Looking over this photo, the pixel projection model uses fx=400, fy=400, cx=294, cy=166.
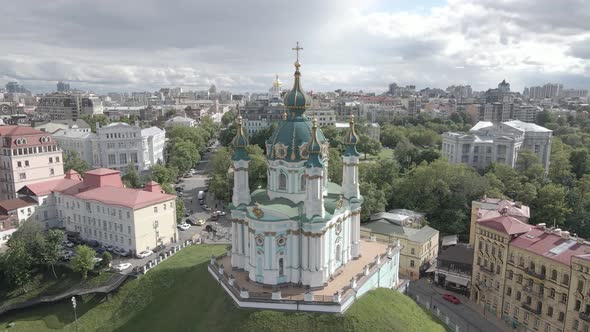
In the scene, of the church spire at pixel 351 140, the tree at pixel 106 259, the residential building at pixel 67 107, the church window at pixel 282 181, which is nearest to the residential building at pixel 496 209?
the church spire at pixel 351 140

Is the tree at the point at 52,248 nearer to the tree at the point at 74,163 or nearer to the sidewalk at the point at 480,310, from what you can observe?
the tree at the point at 74,163

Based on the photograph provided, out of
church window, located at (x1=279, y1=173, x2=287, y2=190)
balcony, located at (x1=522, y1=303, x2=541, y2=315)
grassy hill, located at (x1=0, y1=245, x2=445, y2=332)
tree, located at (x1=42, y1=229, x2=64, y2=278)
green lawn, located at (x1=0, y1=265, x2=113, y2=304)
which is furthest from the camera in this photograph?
tree, located at (x1=42, y1=229, x2=64, y2=278)

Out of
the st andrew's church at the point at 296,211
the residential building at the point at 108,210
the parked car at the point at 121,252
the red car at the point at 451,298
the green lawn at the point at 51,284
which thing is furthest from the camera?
the residential building at the point at 108,210

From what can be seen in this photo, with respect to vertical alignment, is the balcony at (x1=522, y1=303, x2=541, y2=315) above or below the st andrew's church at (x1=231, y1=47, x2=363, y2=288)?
below

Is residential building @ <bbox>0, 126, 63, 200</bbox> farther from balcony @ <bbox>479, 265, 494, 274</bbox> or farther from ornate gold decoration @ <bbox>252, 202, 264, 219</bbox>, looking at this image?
balcony @ <bbox>479, 265, 494, 274</bbox>

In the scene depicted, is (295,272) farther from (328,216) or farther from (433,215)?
(433,215)

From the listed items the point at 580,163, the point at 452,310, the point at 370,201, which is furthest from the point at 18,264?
the point at 580,163

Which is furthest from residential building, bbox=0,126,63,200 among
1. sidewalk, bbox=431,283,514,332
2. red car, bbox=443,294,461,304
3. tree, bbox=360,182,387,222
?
red car, bbox=443,294,461,304

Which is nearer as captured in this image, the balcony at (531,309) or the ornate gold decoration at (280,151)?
the ornate gold decoration at (280,151)
